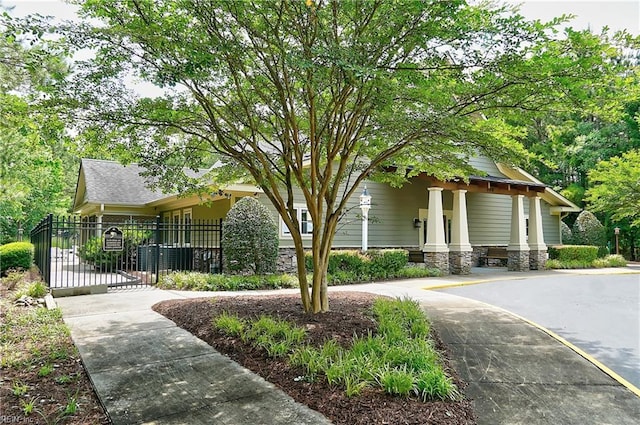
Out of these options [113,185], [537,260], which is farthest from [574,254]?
[113,185]

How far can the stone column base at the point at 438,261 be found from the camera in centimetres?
1473

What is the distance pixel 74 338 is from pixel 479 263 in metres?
17.0

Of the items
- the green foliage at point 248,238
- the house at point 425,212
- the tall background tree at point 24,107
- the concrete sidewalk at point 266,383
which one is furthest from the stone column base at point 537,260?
A: the tall background tree at point 24,107

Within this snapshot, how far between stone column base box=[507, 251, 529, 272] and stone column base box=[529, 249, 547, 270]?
671 millimetres

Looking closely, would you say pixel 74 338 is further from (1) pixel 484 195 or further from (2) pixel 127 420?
(1) pixel 484 195

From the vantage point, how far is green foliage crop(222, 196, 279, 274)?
11.3 metres

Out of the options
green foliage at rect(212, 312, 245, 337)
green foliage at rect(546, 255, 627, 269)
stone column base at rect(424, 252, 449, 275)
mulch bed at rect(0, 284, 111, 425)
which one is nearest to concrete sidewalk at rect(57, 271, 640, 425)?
mulch bed at rect(0, 284, 111, 425)

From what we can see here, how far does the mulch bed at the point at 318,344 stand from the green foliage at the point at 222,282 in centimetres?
230

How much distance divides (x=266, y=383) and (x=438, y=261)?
459 inches

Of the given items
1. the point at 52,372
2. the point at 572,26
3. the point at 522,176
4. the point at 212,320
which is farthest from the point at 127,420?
the point at 522,176

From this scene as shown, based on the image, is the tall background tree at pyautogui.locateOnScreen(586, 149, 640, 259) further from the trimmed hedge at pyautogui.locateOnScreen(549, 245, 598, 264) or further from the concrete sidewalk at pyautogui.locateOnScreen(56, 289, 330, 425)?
the concrete sidewalk at pyautogui.locateOnScreen(56, 289, 330, 425)

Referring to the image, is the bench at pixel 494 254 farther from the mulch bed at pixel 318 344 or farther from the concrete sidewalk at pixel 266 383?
the concrete sidewalk at pixel 266 383

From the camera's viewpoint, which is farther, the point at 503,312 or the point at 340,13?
the point at 503,312

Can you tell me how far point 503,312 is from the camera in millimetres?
7418
